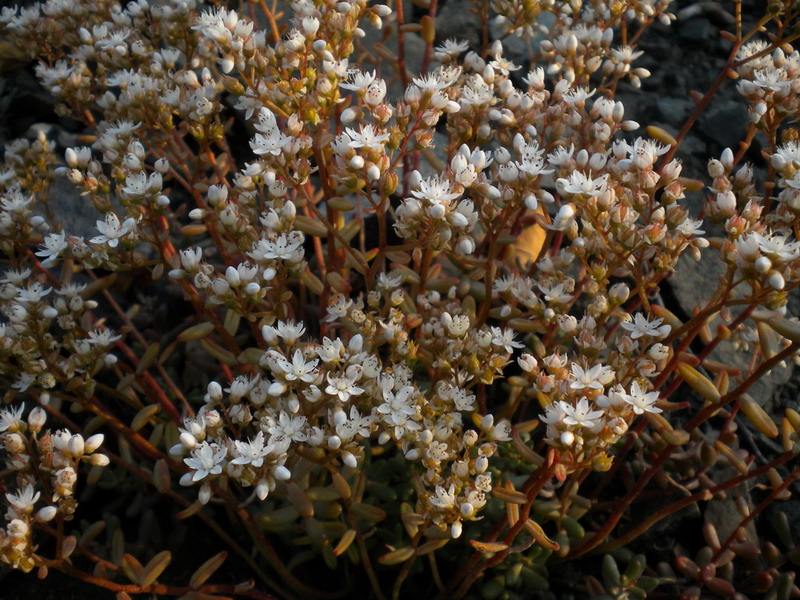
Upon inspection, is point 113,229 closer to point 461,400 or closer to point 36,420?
point 36,420

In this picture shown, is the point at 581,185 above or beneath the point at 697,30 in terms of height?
above

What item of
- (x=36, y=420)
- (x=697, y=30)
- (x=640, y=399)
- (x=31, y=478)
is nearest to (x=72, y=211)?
(x=36, y=420)

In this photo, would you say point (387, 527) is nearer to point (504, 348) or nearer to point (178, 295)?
point (504, 348)

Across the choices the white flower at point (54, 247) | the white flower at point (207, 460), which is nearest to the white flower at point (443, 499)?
the white flower at point (207, 460)

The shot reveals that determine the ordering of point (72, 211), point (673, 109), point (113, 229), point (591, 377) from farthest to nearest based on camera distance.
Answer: point (673, 109) < point (72, 211) < point (113, 229) < point (591, 377)

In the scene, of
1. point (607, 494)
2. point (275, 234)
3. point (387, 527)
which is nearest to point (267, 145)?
point (275, 234)
